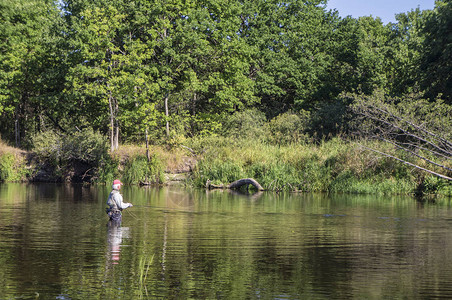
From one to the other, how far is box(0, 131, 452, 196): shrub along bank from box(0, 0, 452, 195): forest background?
3.7 inches

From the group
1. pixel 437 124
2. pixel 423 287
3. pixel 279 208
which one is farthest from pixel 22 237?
pixel 437 124

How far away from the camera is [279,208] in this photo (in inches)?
1072

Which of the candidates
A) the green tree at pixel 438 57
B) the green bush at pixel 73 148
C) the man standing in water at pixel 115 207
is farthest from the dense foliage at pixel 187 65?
the man standing in water at pixel 115 207

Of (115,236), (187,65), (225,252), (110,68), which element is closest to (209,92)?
(187,65)

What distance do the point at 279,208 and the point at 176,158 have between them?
19.3 metres

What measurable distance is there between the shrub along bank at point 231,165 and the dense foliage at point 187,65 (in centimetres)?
286

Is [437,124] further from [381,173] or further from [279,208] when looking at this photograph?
[279,208]

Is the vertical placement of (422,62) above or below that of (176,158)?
above

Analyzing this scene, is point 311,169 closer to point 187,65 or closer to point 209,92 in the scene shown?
point 187,65

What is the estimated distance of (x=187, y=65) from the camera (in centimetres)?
5444

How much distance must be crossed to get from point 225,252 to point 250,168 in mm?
26003

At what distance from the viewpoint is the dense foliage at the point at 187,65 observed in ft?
158

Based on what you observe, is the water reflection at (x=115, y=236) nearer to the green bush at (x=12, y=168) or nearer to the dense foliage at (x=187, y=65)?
the dense foliage at (x=187, y=65)

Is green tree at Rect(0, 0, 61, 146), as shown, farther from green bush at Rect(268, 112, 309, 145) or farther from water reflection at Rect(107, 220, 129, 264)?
water reflection at Rect(107, 220, 129, 264)
